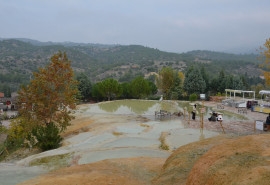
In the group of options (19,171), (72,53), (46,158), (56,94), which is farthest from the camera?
(72,53)

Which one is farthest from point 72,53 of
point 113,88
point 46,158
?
point 46,158

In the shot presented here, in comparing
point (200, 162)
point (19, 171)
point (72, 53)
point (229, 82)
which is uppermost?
point (72, 53)

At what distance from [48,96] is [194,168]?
17.5 metres

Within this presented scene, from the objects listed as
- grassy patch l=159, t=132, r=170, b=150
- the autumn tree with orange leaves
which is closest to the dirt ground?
grassy patch l=159, t=132, r=170, b=150

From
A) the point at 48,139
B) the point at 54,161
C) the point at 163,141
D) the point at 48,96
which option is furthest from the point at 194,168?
the point at 48,96

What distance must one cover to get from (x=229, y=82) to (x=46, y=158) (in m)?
40.8

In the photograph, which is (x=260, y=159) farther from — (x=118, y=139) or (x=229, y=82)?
(x=229, y=82)

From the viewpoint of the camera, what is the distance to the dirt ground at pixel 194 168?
22.7ft

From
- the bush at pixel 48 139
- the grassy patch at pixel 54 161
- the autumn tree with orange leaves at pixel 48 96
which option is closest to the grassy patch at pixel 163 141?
the grassy patch at pixel 54 161

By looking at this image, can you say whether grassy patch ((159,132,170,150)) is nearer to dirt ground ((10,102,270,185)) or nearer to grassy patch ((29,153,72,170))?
dirt ground ((10,102,270,185))

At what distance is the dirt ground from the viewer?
22.7 ft

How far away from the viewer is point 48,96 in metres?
23.2

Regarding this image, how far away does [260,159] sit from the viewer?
727 cm

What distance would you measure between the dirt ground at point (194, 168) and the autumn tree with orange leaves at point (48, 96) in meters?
11.5
